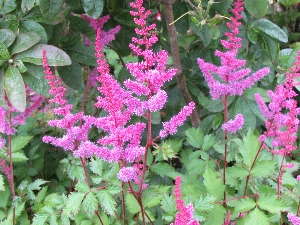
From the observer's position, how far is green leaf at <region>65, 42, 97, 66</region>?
1.83m

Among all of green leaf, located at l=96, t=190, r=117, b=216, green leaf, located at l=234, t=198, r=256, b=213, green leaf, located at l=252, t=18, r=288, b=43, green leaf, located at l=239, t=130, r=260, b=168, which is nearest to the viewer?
green leaf, located at l=96, t=190, r=117, b=216

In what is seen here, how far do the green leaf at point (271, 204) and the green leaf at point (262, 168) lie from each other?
8 cm

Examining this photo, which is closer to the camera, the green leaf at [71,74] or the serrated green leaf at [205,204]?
the serrated green leaf at [205,204]

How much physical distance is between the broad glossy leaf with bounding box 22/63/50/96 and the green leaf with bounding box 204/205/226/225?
32.2 inches

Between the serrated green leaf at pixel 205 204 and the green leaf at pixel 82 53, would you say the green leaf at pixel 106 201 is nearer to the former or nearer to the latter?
the serrated green leaf at pixel 205 204

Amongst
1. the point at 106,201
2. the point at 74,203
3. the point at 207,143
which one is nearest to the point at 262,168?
the point at 207,143

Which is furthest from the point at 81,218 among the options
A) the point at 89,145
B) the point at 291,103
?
the point at 291,103

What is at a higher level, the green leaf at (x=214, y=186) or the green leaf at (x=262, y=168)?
the green leaf at (x=262, y=168)

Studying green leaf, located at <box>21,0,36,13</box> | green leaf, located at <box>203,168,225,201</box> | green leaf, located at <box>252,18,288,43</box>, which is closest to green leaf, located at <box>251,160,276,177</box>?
green leaf, located at <box>203,168,225,201</box>

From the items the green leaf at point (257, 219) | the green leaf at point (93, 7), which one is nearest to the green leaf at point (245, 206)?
the green leaf at point (257, 219)

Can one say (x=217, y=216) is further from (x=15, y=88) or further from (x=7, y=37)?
(x=7, y=37)

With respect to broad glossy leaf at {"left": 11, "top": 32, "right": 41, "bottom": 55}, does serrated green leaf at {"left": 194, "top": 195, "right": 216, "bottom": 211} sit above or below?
below

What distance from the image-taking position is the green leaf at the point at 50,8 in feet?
5.02

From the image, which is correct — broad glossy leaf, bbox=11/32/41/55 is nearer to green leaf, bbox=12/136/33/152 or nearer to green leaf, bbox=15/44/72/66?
green leaf, bbox=15/44/72/66
